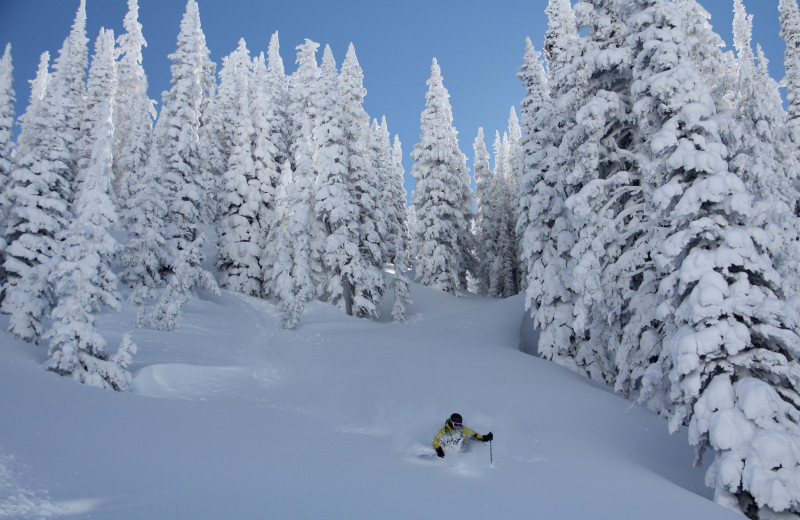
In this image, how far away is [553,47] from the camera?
24.9 metres

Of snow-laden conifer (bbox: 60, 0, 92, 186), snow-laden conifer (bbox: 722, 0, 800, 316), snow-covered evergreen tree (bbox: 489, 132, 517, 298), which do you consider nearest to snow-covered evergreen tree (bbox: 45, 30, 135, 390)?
snow-laden conifer (bbox: 722, 0, 800, 316)

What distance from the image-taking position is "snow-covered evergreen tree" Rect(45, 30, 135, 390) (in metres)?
11.9

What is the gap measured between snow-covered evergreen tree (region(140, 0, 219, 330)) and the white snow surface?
557 cm

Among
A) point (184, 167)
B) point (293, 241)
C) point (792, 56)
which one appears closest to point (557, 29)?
point (792, 56)

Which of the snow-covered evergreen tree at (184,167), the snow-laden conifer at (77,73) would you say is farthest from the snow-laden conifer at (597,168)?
the snow-laden conifer at (77,73)

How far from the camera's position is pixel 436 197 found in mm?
39219

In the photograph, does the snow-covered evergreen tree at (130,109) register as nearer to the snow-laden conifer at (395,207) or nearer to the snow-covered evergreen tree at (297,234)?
the snow-covered evergreen tree at (297,234)

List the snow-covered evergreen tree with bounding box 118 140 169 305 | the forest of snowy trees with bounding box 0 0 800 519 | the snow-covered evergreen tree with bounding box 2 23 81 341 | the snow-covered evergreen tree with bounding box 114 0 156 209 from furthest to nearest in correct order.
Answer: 1. the snow-covered evergreen tree with bounding box 114 0 156 209
2. the snow-covered evergreen tree with bounding box 118 140 169 305
3. the snow-covered evergreen tree with bounding box 2 23 81 341
4. the forest of snowy trees with bounding box 0 0 800 519

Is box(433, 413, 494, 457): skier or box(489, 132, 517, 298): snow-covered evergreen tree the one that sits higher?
box(489, 132, 517, 298): snow-covered evergreen tree

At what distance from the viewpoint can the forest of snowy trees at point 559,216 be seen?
372 inches

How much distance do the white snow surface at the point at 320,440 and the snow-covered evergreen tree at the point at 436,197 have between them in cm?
1898

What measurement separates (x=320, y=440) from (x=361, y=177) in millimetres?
23284

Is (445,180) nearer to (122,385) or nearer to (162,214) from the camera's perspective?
(162,214)

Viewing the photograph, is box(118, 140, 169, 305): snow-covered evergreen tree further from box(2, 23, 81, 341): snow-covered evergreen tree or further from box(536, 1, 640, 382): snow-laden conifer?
box(536, 1, 640, 382): snow-laden conifer
